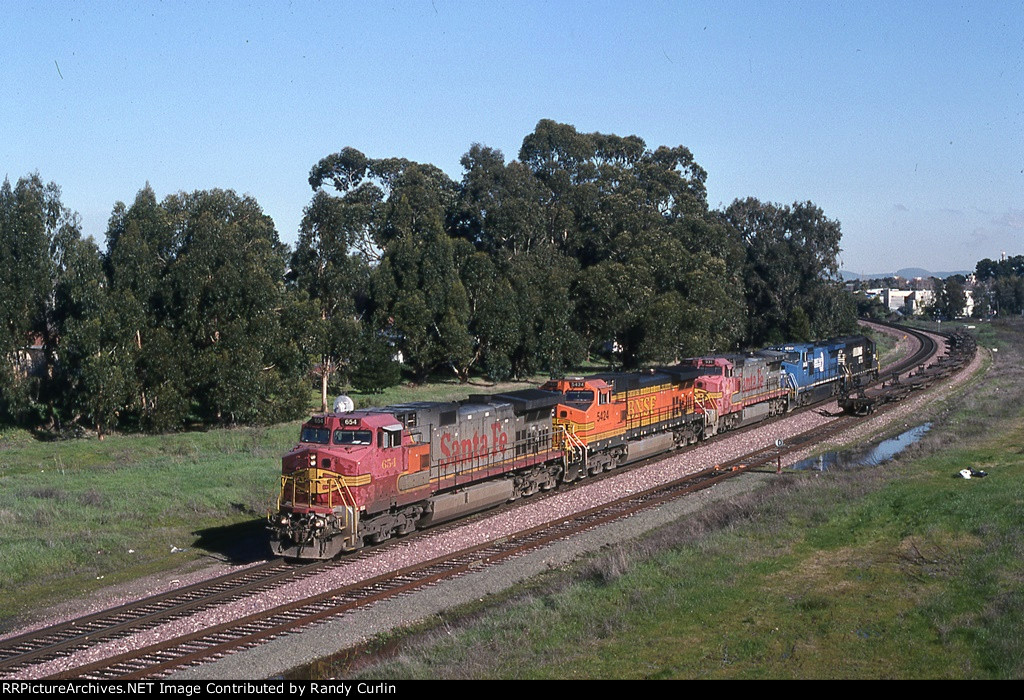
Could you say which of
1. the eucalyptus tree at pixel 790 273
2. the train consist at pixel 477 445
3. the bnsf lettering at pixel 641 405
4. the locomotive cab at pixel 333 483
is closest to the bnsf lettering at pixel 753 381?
the train consist at pixel 477 445

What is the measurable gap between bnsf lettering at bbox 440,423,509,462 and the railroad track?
2.74 metres

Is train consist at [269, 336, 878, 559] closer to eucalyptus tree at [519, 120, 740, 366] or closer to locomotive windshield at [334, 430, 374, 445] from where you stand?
locomotive windshield at [334, 430, 374, 445]

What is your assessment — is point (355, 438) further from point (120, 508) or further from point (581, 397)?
point (581, 397)

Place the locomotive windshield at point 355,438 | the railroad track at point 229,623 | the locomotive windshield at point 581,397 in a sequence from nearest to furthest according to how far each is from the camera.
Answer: the railroad track at point 229,623, the locomotive windshield at point 355,438, the locomotive windshield at point 581,397

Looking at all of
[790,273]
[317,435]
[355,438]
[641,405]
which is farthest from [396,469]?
[790,273]

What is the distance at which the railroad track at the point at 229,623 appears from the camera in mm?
15047

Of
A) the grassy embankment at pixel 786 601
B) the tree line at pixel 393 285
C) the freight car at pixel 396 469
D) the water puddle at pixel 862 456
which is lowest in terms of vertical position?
the water puddle at pixel 862 456

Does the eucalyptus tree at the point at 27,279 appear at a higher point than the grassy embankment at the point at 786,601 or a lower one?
higher

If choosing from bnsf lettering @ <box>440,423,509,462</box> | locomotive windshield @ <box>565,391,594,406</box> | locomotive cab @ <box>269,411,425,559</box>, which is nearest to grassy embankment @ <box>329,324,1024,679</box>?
locomotive cab @ <box>269,411,425,559</box>

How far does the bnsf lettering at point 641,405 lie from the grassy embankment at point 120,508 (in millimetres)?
13364

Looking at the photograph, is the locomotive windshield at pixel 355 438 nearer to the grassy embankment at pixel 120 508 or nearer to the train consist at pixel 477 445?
the train consist at pixel 477 445

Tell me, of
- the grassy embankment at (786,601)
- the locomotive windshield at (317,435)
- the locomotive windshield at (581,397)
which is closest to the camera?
the grassy embankment at (786,601)

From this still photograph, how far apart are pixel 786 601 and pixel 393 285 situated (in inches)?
1725
